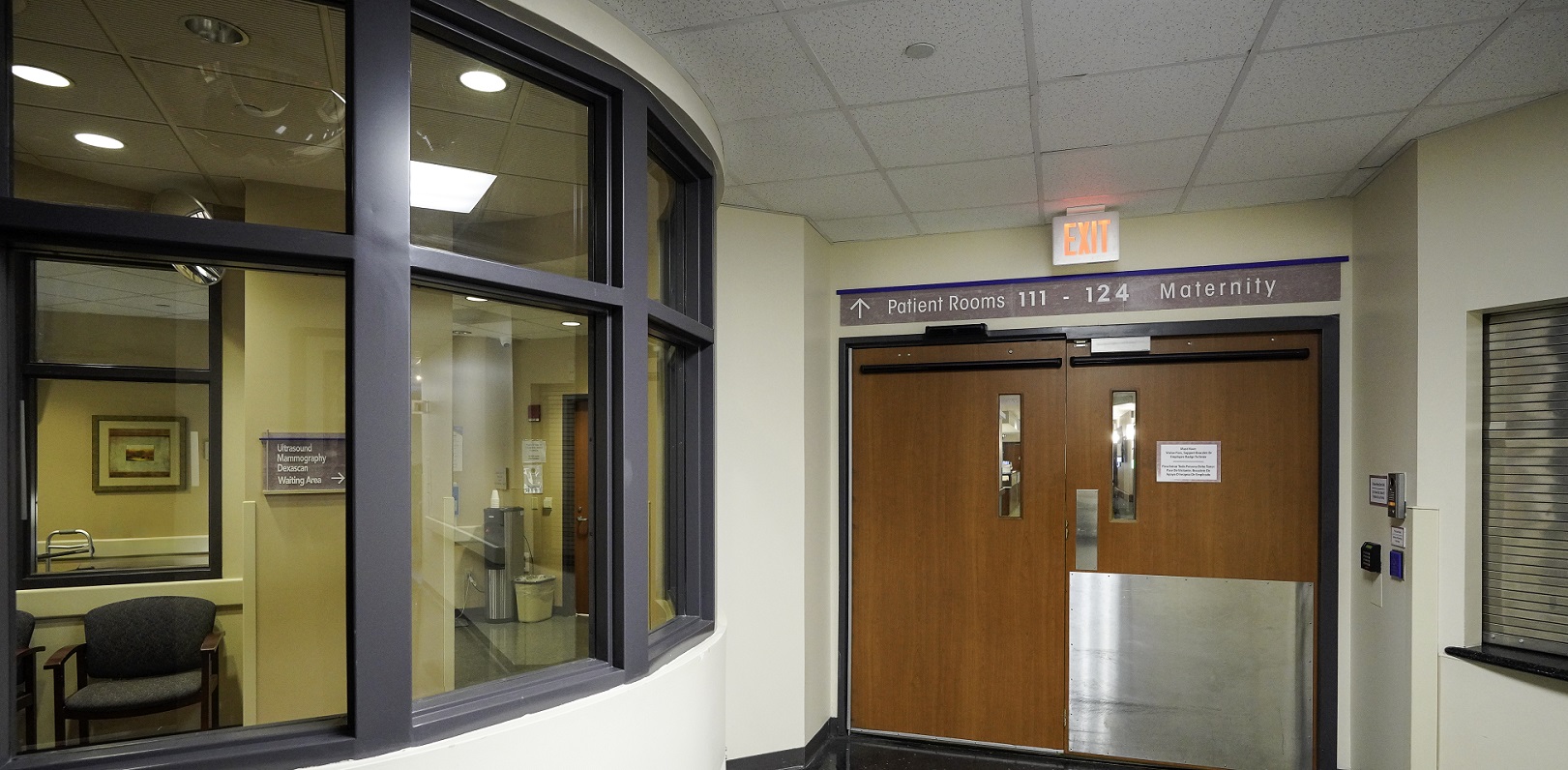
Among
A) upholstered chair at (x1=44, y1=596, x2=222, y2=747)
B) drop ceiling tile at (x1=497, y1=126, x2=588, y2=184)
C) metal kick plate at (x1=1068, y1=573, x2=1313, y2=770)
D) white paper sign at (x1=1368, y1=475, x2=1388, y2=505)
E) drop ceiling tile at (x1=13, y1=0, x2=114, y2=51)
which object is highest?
drop ceiling tile at (x1=13, y1=0, x2=114, y2=51)

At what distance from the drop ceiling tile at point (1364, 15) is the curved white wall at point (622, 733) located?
261 centimetres

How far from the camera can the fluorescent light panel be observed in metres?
2.03

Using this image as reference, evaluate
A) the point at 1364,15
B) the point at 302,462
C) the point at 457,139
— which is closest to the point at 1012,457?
the point at 1364,15

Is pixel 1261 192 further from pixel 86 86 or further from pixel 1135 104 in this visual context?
pixel 86 86

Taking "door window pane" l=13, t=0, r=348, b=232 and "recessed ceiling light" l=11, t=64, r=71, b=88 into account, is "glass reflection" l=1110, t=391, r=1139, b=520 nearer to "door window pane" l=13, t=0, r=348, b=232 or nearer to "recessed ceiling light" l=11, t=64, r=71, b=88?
"door window pane" l=13, t=0, r=348, b=232

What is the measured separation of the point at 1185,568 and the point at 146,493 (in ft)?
13.9

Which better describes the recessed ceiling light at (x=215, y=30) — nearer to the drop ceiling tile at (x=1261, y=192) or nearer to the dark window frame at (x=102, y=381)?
the dark window frame at (x=102, y=381)

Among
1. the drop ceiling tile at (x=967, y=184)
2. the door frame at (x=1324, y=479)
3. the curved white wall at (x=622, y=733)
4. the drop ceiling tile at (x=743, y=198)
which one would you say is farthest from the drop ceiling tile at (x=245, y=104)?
the door frame at (x=1324, y=479)

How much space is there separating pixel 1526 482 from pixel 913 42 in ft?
8.88

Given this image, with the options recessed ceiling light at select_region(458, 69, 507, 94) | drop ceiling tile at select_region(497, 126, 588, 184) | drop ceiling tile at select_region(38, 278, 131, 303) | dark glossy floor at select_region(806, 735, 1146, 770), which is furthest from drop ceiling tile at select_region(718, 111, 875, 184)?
dark glossy floor at select_region(806, 735, 1146, 770)

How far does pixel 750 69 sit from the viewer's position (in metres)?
2.64

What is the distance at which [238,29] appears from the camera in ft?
6.23

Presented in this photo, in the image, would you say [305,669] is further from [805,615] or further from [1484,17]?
[1484,17]

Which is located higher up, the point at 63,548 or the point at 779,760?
the point at 63,548
